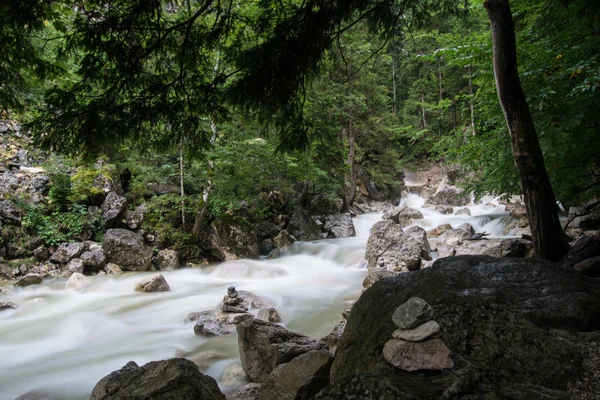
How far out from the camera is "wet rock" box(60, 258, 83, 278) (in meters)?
10.2

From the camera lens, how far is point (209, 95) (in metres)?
4.05

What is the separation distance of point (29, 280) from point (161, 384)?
857 cm

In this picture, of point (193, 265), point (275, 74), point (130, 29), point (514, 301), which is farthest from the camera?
point (193, 265)

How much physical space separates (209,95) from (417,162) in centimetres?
2786

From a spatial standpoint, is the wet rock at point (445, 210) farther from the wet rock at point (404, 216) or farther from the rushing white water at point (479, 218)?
the wet rock at point (404, 216)

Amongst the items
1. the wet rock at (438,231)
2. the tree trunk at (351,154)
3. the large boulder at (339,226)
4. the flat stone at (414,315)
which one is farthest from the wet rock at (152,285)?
the tree trunk at (351,154)

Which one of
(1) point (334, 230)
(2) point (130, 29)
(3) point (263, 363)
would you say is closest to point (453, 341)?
(3) point (263, 363)

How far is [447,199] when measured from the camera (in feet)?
73.2

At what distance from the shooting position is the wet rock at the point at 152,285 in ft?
30.2

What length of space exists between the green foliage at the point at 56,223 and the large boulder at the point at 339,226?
10.2m

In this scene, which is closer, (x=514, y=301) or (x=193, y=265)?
(x=514, y=301)

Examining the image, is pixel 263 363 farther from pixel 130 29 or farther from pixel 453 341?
pixel 130 29

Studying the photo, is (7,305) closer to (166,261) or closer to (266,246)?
(166,261)

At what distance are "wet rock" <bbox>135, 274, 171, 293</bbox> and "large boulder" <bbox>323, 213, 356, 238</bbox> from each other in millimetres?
8910
